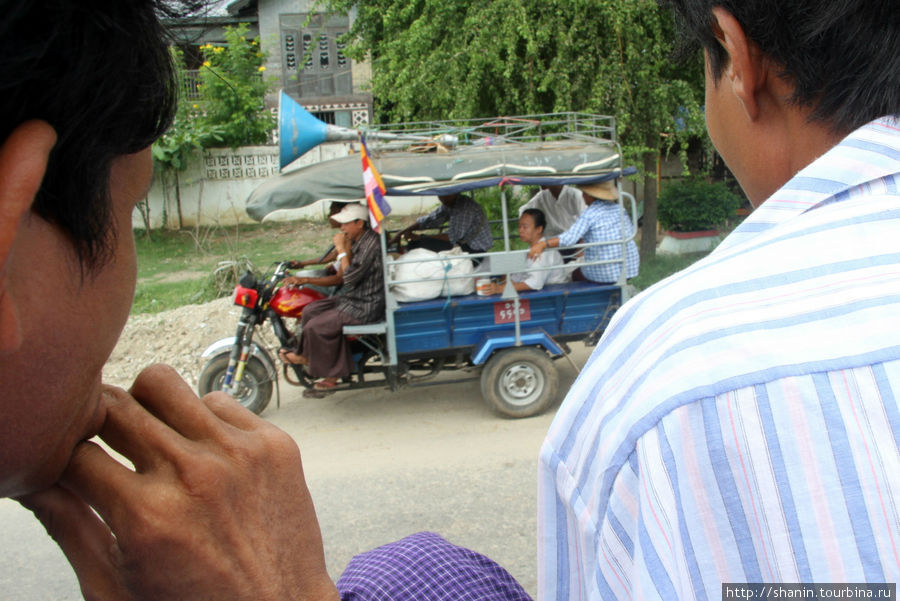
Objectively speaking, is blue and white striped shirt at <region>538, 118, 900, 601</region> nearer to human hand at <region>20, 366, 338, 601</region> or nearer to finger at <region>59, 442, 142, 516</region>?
human hand at <region>20, 366, 338, 601</region>

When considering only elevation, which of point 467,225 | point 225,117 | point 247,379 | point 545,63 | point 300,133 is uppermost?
point 545,63

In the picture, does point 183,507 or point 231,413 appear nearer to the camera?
point 183,507

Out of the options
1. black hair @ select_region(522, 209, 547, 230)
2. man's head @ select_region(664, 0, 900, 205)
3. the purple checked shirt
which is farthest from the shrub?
the purple checked shirt

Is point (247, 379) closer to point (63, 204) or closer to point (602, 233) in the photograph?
point (602, 233)

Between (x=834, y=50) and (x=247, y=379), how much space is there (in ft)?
16.0

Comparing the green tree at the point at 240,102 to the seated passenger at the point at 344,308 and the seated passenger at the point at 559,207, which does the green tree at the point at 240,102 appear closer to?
the seated passenger at the point at 559,207

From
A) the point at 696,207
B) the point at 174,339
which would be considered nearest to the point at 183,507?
the point at 174,339

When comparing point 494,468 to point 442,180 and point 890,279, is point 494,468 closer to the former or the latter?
point 442,180

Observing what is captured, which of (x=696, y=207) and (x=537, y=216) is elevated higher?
(x=537, y=216)

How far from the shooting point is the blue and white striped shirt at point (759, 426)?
605 millimetres

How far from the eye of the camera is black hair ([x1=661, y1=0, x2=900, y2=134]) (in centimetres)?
89

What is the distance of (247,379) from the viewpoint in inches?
209

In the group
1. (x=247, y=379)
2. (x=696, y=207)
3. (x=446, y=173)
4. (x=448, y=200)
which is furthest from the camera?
(x=696, y=207)

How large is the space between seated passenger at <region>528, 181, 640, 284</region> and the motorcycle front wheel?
2.25 meters
